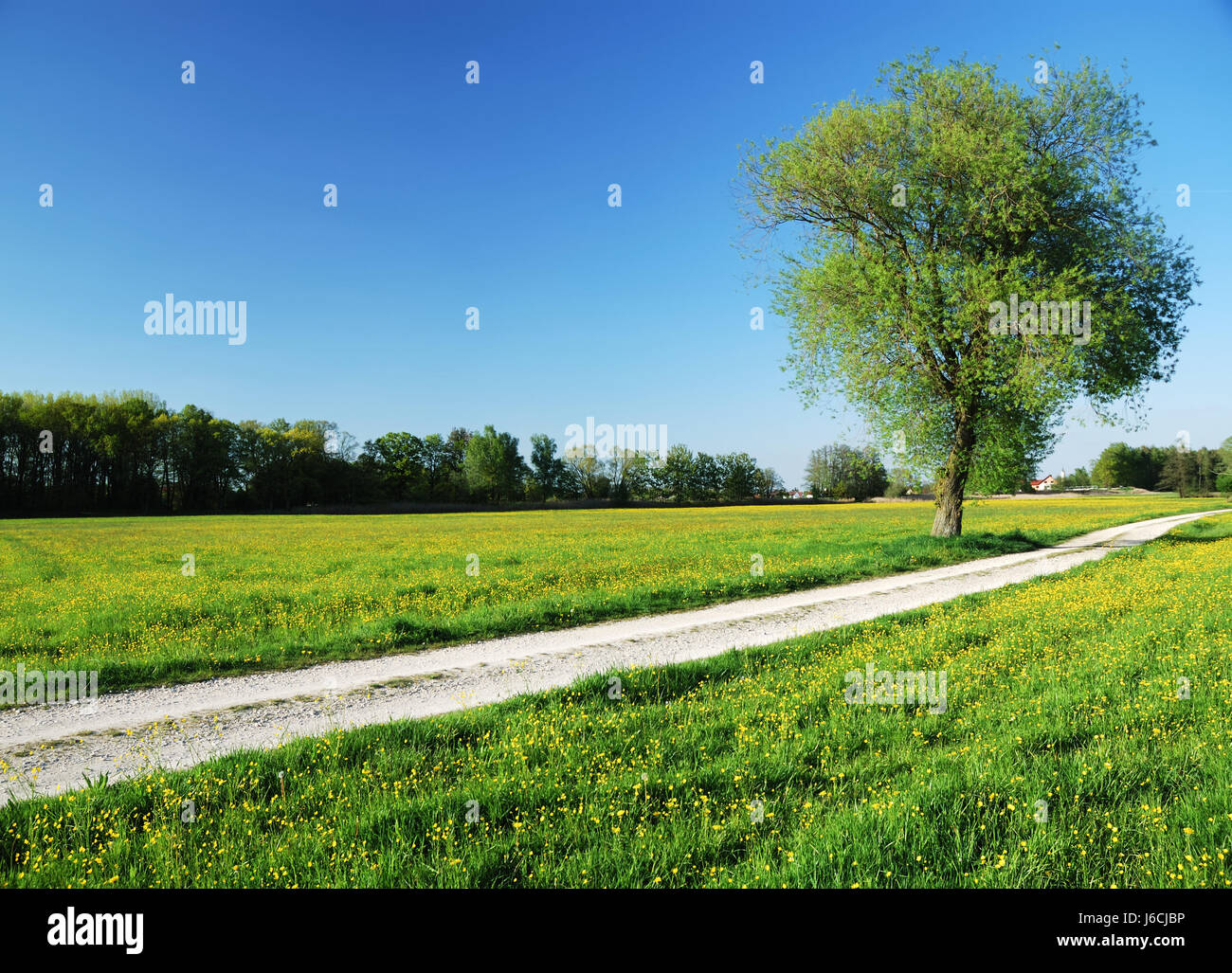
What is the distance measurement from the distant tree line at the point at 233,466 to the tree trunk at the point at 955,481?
98.0 metres

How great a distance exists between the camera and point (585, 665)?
32.2ft

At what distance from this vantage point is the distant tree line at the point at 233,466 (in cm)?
9375

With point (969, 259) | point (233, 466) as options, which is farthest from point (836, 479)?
point (969, 259)

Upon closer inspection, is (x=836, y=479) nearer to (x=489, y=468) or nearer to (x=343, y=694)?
(x=489, y=468)

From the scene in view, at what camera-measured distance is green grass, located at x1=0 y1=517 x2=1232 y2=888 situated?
407 centimetres

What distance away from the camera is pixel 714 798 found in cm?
507

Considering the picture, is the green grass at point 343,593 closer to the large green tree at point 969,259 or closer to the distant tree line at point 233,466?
the large green tree at point 969,259

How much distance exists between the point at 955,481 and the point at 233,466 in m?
114

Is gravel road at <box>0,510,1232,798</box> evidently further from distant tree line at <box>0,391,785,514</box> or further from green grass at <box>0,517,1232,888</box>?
distant tree line at <box>0,391,785,514</box>

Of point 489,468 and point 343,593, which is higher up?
point 489,468

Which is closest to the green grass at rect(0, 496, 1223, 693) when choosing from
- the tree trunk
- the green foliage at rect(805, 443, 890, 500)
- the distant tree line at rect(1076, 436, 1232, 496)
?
the tree trunk
